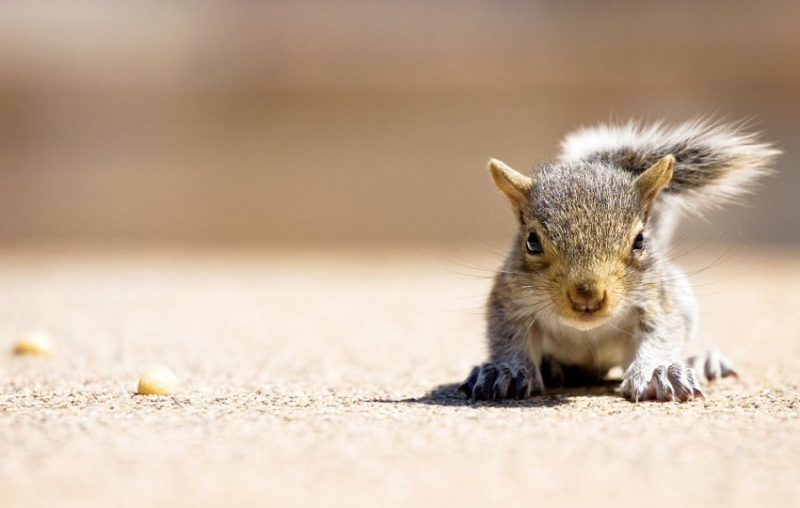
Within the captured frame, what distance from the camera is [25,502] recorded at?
2.47m

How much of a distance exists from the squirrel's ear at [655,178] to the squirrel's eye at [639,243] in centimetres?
19

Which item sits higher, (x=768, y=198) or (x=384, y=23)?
(x=384, y=23)

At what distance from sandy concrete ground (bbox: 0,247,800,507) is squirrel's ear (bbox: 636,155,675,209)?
35.0 inches

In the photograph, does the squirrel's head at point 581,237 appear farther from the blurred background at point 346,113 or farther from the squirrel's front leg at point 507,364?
the blurred background at point 346,113

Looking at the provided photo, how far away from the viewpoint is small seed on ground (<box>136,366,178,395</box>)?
4.05 meters

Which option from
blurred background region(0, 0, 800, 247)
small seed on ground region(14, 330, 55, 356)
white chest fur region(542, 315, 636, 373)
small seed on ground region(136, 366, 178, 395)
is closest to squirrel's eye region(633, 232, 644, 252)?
white chest fur region(542, 315, 636, 373)

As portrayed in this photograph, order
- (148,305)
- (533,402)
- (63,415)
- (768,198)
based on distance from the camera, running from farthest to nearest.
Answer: (768,198) → (148,305) → (533,402) → (63,415)

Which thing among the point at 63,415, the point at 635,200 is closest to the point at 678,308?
the point at 635,200

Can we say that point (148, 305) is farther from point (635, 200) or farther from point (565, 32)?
point (565, 32)

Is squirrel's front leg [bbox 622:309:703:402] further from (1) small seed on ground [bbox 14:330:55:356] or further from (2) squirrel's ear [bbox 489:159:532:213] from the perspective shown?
(1) small seed on ground [bbox 14:330:55:356]

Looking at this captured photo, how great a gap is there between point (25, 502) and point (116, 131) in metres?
14.1

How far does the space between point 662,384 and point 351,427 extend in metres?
1.39

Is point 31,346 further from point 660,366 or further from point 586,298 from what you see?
point 660,366

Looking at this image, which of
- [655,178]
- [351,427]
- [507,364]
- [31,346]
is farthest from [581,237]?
[31,346]
